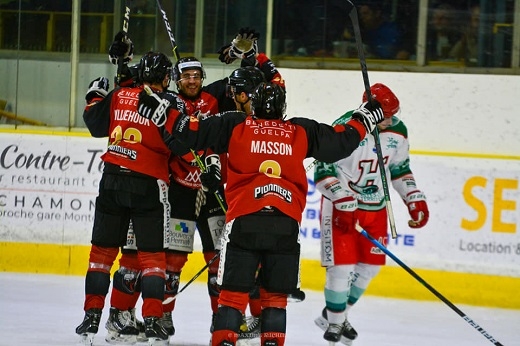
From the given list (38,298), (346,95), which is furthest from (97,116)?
(346,95)

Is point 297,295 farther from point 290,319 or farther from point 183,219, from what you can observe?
point 290,319

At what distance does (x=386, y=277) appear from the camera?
25.3 ft

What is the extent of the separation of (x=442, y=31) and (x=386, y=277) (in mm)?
1908

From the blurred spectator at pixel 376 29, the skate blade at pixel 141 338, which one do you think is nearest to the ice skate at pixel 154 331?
the skate blade at pixel 141 338

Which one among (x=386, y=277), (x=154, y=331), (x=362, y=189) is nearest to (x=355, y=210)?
(x=362, y=189)

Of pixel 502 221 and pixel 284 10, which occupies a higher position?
pixel 284 10

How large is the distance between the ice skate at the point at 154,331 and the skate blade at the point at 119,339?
0.28 metres

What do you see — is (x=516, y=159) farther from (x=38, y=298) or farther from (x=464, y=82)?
(x=38, y=298)

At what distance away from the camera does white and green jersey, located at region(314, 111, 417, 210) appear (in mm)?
5746

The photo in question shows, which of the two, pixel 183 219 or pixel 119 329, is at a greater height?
pixel 183 219

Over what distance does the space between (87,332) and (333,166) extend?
57.7 inches

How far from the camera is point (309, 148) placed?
15.2ft

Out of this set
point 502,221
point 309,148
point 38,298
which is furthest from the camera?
point 502,221

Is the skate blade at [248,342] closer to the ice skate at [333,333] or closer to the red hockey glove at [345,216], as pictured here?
the ice skate at [333,333]
